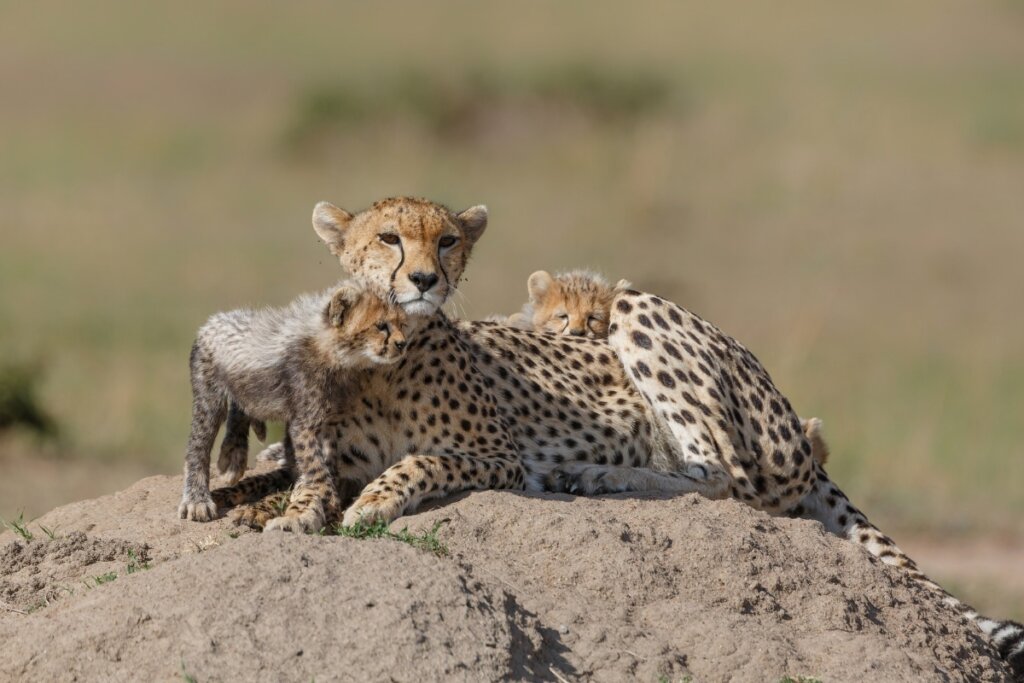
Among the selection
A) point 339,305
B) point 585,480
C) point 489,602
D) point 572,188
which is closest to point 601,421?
point 585,480

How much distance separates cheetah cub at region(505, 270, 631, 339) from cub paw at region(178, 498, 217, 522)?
5.43 ft

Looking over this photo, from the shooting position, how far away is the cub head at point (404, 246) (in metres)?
4.66

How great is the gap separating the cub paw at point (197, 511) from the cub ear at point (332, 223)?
871mm

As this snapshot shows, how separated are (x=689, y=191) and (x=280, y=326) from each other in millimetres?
13135

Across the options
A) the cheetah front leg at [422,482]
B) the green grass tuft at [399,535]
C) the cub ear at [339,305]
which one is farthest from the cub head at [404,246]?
the green grass tuft at [399,535]

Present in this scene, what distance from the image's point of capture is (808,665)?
411 centimetres

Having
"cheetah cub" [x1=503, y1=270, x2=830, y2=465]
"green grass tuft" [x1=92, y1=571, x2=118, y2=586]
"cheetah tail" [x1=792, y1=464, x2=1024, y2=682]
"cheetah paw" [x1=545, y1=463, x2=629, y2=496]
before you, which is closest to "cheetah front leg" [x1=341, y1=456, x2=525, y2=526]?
"cheetah paw" [x1=545, y1=463, x2=629, y2=496]

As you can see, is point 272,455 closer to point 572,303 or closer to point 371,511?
point 371,511

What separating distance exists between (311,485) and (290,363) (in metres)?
0.32

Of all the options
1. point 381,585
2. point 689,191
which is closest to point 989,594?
point 381,585

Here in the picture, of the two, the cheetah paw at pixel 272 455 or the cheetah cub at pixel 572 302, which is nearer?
the cheetah paw at pixel 272 455

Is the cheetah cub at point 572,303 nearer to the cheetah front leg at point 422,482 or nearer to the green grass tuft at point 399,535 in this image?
the cheetah front leg at point 422,482

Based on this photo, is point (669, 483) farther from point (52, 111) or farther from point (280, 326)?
point (52, 111)

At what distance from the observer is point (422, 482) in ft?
14.9
